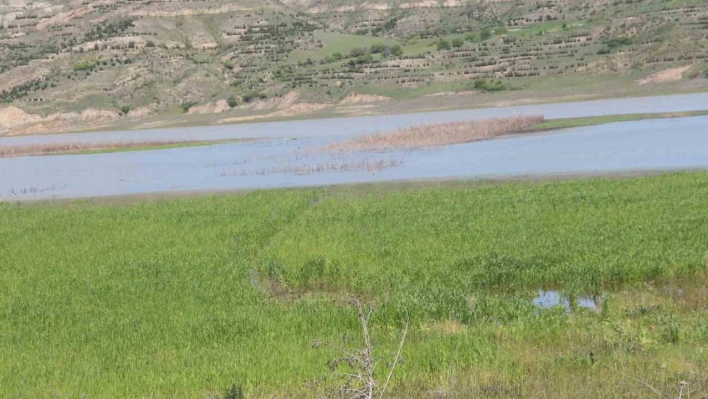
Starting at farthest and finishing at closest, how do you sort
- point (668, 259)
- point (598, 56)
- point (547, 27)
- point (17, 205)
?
point (547, 27) < point (598, 56) < point (17, 205) < point (668, 259)

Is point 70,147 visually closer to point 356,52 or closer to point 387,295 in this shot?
point 356,52

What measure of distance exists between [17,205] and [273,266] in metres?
26.2

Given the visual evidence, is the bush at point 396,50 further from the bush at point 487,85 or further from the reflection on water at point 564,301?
the reflection on water at point 564,301

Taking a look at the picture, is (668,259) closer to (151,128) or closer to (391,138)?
(391,138)

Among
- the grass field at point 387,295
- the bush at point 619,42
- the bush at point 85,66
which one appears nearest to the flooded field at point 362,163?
the grass field at point 387,295

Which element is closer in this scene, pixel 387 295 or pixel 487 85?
pixel 387 295

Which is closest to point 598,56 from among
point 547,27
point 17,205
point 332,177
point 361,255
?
point 547,27

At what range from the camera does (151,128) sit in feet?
418

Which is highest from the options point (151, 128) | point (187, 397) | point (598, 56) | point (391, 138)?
point (187, 397)

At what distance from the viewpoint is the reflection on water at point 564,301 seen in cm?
1608

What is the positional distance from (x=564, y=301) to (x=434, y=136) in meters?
46.7

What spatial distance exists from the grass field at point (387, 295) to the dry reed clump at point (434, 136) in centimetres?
2872

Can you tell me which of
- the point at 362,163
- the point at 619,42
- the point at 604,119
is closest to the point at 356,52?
the point at 619,42

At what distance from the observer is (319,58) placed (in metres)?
155
